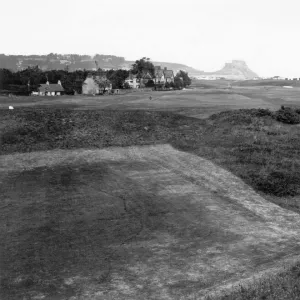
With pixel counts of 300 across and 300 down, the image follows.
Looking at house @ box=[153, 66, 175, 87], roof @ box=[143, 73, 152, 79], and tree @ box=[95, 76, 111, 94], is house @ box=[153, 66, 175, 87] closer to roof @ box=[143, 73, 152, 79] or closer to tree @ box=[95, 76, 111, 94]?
roof @ box=[143, 73, 152, 79]

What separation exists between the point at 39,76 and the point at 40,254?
132 metres

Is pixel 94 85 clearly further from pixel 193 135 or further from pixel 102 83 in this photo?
pixel 193 135

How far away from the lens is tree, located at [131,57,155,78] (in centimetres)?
14800

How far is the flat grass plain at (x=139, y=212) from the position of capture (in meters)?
13.9

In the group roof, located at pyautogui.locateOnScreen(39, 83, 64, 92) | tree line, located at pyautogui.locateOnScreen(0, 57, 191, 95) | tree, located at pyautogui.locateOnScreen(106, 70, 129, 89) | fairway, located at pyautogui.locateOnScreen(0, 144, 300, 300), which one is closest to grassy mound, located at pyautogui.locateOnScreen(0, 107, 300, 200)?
fairway, located at pyautogui.locateOnScreen(0, 144, 300, 300)

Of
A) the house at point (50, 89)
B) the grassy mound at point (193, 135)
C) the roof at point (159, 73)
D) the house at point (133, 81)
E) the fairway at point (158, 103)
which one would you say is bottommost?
the grassy mound at point (193, 135)

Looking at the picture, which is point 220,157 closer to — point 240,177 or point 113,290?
point 240,177

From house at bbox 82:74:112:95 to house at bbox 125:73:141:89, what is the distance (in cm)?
2189

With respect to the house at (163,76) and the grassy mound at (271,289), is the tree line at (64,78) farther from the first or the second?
the grassy mound at (271,289)

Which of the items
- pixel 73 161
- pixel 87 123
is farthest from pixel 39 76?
pixel 73 161

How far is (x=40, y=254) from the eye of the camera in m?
15.6

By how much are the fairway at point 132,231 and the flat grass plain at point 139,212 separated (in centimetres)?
6

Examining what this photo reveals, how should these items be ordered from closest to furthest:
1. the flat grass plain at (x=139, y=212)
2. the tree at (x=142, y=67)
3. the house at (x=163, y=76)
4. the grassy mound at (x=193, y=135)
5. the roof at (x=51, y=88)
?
the flat grass plain at (x=139, y=212), the grassy mound at (x=193, y=135), the roof at (x=51, y=88), the tree at (x=142, y=67), the house at (x=163, y=76)

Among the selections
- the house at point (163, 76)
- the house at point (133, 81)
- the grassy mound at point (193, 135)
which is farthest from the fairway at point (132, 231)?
the house at point (163, 76)
